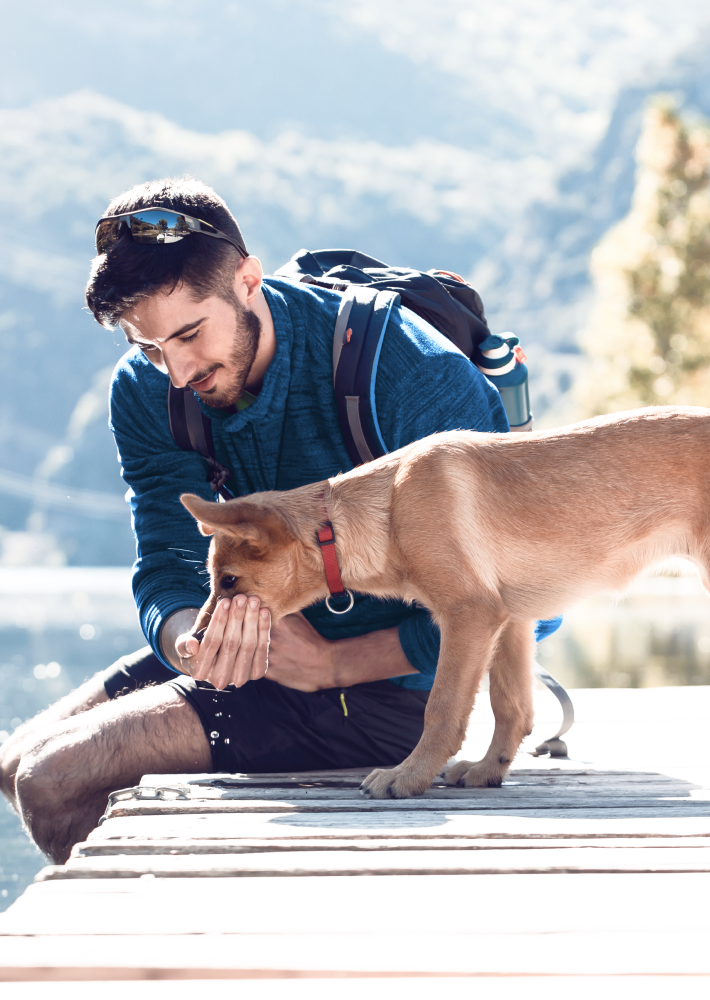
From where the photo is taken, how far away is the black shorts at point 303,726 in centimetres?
382

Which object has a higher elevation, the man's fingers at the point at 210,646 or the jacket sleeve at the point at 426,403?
the jacket sleeve at the point at 426,403

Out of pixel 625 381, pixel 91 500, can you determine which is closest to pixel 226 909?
pixel 625 381

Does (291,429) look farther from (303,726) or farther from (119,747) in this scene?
(119,747)

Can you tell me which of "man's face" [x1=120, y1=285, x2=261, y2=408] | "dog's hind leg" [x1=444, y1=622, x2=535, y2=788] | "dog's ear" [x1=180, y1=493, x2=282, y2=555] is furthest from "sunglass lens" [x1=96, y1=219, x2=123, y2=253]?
"dog's hind leg" [x1=444, y1=622, x2=535, y2=788]

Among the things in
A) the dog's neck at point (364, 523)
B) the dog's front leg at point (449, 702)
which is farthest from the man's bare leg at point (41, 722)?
the dog's front leg at point (449, 702)

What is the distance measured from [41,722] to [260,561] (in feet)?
5.42

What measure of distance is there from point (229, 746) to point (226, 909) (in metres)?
1.87

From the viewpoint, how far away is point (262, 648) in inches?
136

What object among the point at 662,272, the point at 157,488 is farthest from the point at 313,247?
the point at 157,488

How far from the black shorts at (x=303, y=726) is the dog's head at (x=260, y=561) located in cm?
42

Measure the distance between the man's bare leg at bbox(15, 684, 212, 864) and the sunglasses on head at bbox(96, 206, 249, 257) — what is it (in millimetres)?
1756

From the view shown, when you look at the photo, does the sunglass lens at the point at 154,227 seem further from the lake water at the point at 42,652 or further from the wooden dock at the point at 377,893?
the lake water at the point at 42,652

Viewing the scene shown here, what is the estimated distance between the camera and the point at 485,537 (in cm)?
352

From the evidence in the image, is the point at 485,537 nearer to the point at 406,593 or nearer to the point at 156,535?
the point at 406,593
